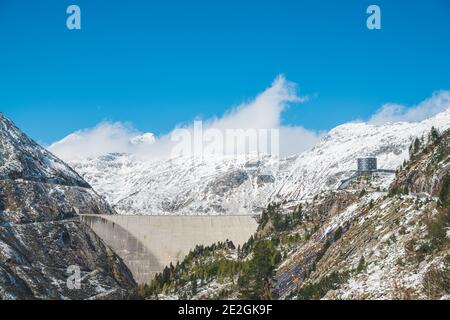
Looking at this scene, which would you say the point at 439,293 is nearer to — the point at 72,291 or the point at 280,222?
the point at 280,222

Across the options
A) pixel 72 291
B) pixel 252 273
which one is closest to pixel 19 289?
pixel 72 291

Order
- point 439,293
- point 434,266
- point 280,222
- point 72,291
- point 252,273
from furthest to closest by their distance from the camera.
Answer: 1. point 72,291
2. point 280,222
3. point 252,273
4. point 434,266
5. point 439,293

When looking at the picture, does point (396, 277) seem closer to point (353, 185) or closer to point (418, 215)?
point (418, 215)

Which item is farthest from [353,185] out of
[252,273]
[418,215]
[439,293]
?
[439,293]

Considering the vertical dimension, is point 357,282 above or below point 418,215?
below

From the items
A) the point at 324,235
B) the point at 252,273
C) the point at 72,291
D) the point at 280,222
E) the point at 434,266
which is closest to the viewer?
the point at 434,266
